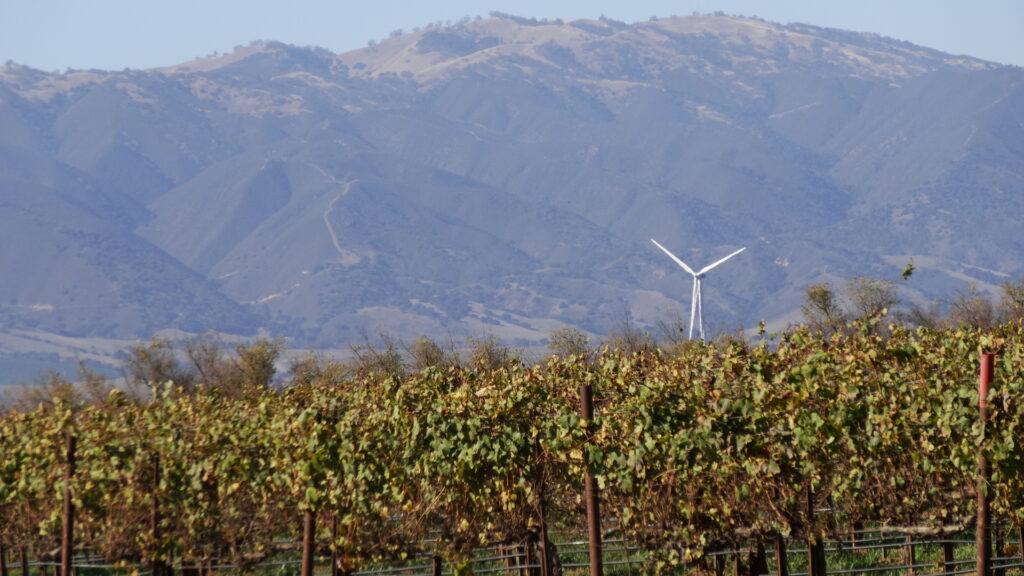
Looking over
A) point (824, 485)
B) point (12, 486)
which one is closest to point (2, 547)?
point (12, 486)

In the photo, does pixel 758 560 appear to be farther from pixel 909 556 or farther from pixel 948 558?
pixel 909 556

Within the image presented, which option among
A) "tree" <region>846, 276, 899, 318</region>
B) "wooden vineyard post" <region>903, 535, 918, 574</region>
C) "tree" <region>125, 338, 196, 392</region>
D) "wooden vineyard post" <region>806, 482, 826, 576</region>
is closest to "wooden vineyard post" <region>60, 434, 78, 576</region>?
"wooden vineyard post" <region>806, 482, 826, 576</region>

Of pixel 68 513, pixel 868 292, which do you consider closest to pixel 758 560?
pixel 68 513

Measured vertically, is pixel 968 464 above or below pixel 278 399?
below

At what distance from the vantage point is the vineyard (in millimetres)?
15938

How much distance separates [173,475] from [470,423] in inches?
176

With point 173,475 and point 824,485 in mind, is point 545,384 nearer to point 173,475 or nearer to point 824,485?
point 824,485

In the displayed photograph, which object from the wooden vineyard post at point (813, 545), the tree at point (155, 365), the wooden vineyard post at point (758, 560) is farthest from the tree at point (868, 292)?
the wooden vineyard post at point (813, 545)

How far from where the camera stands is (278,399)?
20.7 metres

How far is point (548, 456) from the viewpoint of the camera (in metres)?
17.2

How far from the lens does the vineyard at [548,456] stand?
52.3 feet

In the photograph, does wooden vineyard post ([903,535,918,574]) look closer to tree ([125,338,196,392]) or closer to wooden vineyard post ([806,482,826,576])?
wooden vineyard post ([806,482,826,576])

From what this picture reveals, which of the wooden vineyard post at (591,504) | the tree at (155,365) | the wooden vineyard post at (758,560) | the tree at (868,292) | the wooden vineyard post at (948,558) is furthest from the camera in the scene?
the tree at (868,292)

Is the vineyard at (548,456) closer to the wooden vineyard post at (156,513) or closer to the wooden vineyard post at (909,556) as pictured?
the wooden vineyard post at (156,513)
